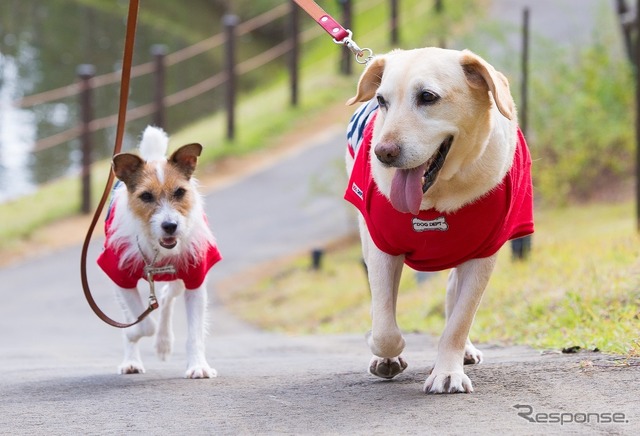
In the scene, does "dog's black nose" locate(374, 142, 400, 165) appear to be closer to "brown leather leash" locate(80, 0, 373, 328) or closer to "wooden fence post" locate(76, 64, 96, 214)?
"brown leather leash" locate(80, 0, 373, 328)

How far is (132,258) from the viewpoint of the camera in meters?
5.97

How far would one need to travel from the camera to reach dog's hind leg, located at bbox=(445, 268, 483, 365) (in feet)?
18.6

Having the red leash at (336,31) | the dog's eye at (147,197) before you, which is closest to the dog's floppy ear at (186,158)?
the dog's eye at (147,197)

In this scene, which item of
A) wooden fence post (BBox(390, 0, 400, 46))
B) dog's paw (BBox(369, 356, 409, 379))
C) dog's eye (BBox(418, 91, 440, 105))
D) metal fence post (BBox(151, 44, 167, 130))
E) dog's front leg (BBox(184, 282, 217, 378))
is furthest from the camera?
wooden fence post (BBox(390, 0, 400, 46))

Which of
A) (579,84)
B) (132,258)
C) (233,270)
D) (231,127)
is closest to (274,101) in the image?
(231,127)

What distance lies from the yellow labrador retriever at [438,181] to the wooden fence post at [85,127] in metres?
10.4

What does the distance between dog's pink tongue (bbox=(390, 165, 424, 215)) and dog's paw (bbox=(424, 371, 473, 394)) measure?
0.74 meters

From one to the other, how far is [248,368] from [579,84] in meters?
11.7

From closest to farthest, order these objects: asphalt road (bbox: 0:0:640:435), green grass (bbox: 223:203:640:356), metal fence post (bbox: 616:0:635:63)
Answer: asphalt road (bbox: 0:0:640:435) → green grass (bbox: 223:203:640:356) → metal fence post (bbox: 616:0:635:63)

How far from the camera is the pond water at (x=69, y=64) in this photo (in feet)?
67.4

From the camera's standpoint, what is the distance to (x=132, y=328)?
241 inches

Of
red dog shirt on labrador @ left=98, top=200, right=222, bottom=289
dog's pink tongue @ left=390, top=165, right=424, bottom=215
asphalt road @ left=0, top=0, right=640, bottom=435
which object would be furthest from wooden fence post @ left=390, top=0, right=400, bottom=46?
dog's pink tongue @ left=390, top=165, right=424, bottom=215

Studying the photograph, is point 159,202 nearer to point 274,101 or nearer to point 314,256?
point 314,256

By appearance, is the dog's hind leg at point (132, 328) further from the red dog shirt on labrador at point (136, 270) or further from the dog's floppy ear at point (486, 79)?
the dog's floppy ear at point (486, 79)
